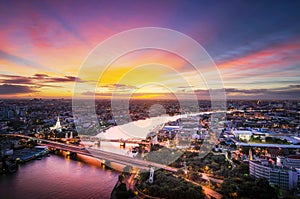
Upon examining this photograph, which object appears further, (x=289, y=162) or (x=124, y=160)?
(x=124, y=160)

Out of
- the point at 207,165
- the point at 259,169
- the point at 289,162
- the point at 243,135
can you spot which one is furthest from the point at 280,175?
the point at 243,135

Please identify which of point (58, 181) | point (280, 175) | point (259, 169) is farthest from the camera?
point (58, 181)

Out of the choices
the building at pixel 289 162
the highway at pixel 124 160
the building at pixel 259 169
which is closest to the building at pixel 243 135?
the building at pixel 289 162

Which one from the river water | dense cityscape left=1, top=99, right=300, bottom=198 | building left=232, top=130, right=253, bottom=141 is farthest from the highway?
building left=232, top=130, right=253, bottom=141

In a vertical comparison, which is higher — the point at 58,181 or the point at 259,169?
the point at 259,169

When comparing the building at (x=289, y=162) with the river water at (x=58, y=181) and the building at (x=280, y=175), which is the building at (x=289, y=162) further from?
the river water at (x=58, y=181)

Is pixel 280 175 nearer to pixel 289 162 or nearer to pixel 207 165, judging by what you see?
pixel 289 162

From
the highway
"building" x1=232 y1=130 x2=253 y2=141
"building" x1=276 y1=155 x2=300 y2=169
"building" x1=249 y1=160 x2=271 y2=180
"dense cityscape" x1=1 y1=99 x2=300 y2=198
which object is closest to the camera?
"dense cityscape" x1=1 y1=99 x2=300 y2=198

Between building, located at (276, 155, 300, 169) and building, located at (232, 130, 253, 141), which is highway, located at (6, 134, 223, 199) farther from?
building, located at (232, 130, 253, 141)

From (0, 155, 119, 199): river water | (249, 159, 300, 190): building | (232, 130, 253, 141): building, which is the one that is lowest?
(0, 155, 119, 199): river water

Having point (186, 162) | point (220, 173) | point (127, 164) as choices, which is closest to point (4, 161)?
point (127, 164)
